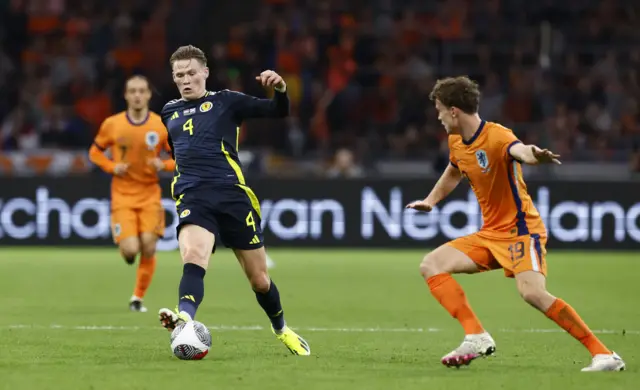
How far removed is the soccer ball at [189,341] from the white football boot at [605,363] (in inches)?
91.1

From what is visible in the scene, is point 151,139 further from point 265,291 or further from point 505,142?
point 505,142

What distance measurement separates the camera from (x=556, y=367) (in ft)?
25.2

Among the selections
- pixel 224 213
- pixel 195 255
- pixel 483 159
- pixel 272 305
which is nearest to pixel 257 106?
pixel 224 213

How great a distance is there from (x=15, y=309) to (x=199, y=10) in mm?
12784

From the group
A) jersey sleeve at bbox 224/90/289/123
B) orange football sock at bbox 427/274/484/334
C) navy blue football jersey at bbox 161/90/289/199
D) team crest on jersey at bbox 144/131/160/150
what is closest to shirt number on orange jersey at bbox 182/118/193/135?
navy blue football jersey at bbox 161/90/289/199

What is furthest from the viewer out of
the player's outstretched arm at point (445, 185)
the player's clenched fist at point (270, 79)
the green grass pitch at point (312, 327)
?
the player's outstretched arm at point (445, 185)

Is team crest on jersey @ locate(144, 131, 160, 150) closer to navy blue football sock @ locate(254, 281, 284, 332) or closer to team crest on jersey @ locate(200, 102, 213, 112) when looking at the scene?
team crest on jersey @ locate(200, 102, 213, 112)

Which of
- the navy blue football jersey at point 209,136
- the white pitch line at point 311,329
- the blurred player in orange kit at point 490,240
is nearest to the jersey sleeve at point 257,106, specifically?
the navy blue football jersey at point 209,136

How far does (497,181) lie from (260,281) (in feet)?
5.68

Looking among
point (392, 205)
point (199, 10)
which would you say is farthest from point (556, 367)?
point (199, 10)

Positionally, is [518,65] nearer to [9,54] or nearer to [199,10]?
[199,10]

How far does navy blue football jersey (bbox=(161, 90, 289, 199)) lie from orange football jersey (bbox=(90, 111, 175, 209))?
150 inches

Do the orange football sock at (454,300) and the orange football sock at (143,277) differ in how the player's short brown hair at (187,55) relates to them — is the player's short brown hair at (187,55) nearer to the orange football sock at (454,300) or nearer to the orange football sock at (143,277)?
the orange football sock at (454,300)

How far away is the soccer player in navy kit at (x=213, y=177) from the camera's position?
26.0 ft
